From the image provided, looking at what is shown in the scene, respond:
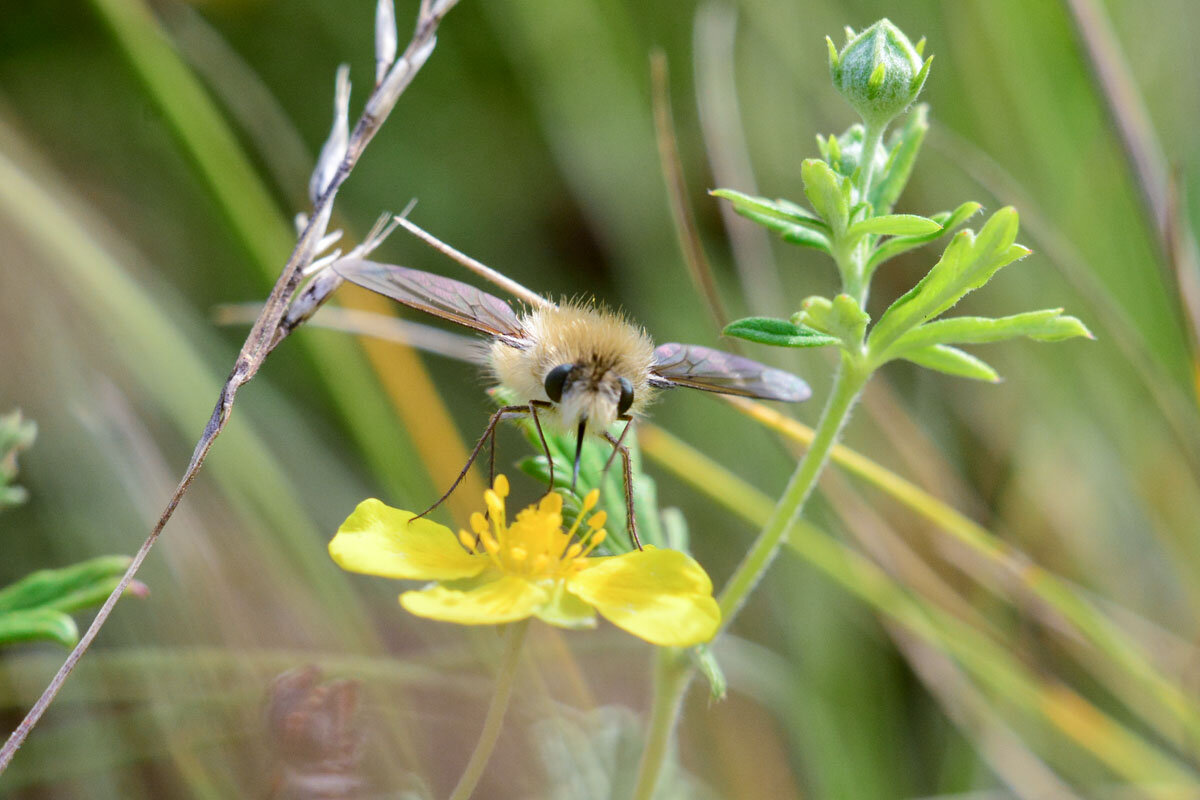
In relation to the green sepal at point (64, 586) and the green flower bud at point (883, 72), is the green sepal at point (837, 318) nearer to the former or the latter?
the green flower bud at point (883, 72)

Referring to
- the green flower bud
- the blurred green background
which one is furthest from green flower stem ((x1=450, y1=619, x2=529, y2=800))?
the green flower bud

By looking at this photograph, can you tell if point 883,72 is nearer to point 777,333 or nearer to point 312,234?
point 777,333

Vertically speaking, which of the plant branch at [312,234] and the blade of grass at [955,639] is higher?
the plant branch at [312,234]

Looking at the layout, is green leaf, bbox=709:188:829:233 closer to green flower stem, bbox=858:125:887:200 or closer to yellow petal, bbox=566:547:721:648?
green flower stem, bbox=858:125:887:200

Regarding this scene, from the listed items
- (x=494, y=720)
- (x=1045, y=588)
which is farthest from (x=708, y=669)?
(x=1045, y=588)

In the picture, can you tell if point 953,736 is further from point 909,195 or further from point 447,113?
point 447,113

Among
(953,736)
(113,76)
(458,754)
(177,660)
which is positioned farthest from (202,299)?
(953,736)

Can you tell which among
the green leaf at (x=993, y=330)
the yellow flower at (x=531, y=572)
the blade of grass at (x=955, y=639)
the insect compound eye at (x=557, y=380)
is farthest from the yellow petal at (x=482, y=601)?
the blade of grass at (x=955, y=639)
